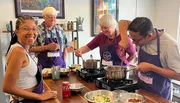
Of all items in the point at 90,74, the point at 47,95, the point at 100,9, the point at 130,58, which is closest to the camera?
the point at 47,95

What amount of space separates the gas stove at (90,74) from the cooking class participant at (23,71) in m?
0.46

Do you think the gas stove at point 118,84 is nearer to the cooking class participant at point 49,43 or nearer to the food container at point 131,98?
the food container at point 131,98

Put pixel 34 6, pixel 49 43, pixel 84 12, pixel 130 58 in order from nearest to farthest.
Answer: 1. pixel 130 58
2. pixel 49 43
3. pixel 34 6
4. pixel 84 12

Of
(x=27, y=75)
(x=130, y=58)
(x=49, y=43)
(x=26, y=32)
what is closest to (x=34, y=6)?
(x=49, y=43)

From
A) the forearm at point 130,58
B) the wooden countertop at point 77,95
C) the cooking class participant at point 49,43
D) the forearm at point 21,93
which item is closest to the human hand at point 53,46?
the cooking class participant at point 49,43

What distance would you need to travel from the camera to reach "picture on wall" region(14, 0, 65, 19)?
10.9 feet

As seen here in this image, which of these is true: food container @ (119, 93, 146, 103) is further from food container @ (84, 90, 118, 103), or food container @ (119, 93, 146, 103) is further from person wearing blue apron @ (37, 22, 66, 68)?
person wearing blue apron @ (37, 22, 66, 68)

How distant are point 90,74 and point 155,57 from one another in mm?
627

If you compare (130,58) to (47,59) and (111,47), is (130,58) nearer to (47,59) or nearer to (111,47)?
(111,47)

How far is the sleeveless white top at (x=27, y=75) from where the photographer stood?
130 centimetres

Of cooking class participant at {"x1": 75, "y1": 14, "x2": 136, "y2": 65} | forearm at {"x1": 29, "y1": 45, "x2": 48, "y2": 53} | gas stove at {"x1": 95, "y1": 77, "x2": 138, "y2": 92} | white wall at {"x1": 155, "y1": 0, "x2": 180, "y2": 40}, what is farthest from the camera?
white wall at {"x1": 155, "y1": 0, "x2": 180, "y2": 40}

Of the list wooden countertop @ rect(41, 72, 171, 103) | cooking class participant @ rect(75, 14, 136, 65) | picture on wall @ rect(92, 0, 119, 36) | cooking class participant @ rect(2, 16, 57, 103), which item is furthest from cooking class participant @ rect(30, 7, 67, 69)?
picture on wall @ rect(92, 0, 119, 36)

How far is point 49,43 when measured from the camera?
2701 mm

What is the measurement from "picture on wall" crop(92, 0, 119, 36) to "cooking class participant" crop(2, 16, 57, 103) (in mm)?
2651
